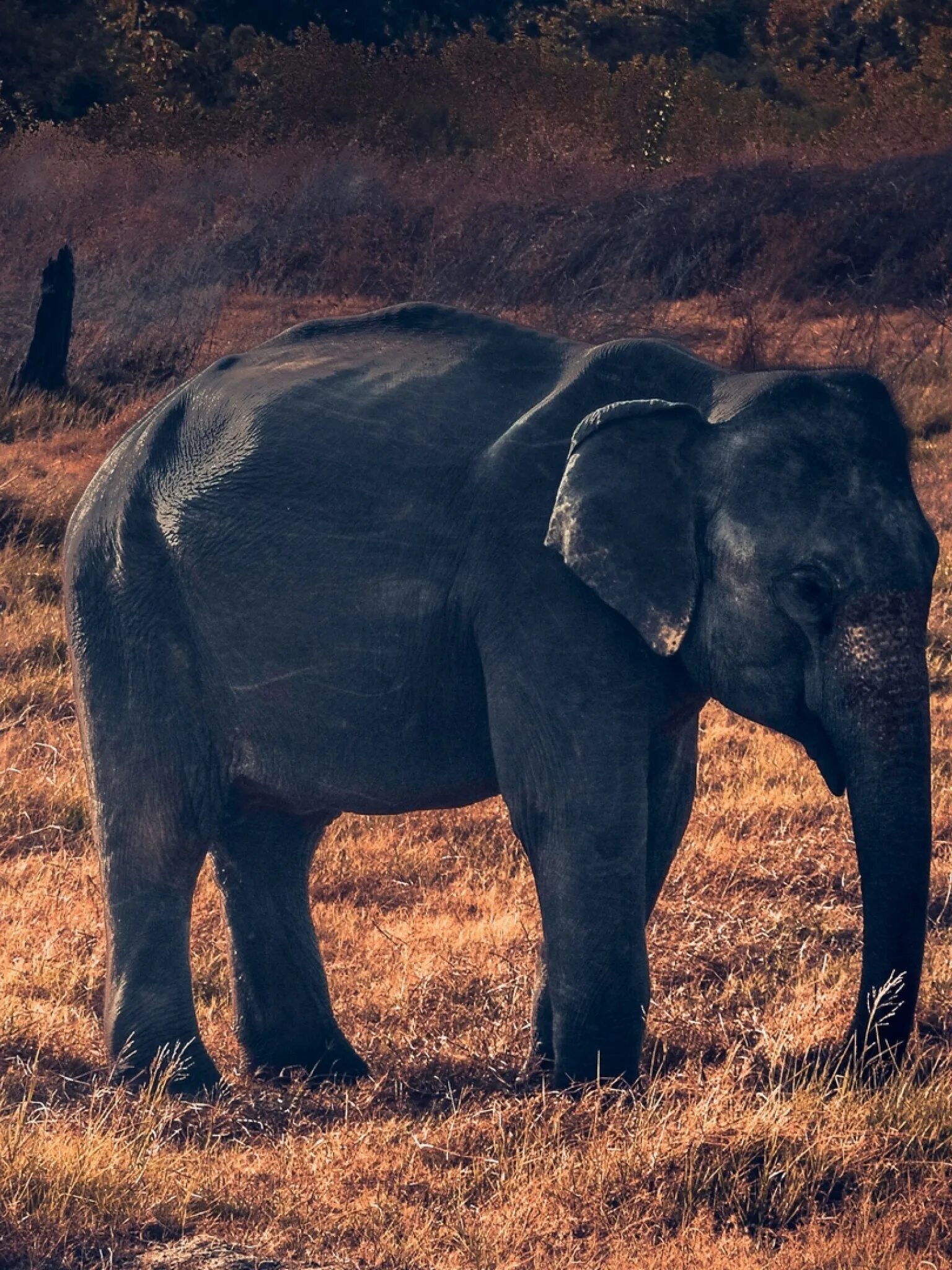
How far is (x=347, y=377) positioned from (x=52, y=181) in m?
20.1

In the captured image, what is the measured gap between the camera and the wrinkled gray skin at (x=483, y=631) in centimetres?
425

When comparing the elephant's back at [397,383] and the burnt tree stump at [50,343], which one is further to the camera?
the burnt tree stump at [50,343]

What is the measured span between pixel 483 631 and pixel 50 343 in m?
12.1

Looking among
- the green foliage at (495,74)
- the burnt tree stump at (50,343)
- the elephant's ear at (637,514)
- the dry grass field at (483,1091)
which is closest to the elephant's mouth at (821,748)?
the elephant's ear at (637,514)

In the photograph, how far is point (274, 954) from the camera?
5297mm

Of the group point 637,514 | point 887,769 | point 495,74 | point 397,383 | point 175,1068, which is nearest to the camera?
point 887,769

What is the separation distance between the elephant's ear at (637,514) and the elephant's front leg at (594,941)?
0.51 m

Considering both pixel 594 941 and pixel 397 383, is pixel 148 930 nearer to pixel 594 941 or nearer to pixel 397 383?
pixel 594 941

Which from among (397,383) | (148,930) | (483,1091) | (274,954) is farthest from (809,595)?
(148,930)

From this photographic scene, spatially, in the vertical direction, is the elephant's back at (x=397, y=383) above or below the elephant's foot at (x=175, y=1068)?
above

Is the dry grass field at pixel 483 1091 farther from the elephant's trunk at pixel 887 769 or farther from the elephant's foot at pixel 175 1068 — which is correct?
the elephant's trunk at pixel 887 769

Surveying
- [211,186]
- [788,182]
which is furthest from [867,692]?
[211,186]

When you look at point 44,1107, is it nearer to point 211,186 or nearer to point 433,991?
point 433,991

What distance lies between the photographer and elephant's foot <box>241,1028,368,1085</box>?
5203 millimetres
